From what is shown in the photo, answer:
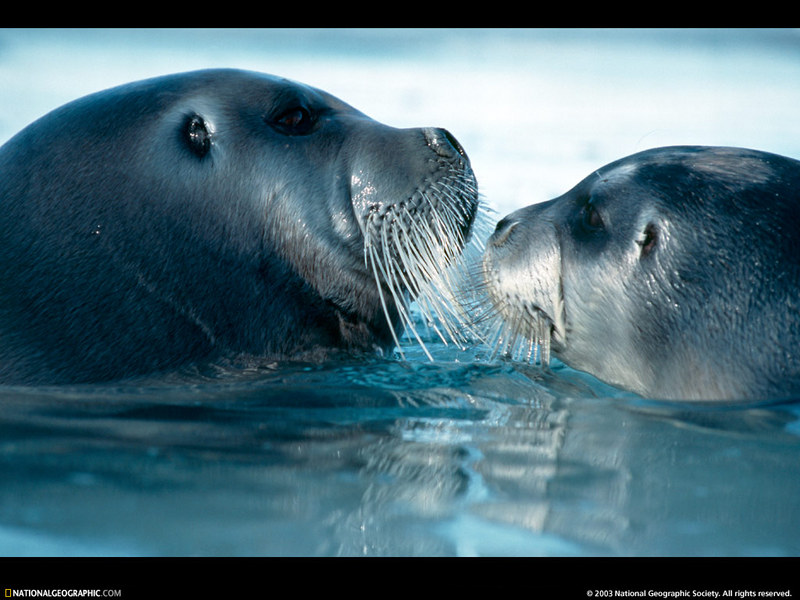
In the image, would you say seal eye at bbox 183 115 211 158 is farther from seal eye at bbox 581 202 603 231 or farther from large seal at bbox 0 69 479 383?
seal eye at bbox 581 202 603 231

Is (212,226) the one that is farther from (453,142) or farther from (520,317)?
(520,317)

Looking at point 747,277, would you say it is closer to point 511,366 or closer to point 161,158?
point 511,366

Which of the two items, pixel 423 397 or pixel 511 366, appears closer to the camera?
pixel 423 397

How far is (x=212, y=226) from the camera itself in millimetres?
3873

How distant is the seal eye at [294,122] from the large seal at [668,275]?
100 centimetres

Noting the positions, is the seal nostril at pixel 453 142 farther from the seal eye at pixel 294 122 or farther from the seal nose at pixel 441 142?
the seal eye at pixel 294 122

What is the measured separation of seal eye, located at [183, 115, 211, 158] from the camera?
3945mm

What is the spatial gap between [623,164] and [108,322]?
226 centimetres

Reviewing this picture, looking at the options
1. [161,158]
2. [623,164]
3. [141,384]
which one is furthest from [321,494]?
[623,164]

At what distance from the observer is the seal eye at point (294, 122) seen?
4.07 metres

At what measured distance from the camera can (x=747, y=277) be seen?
3500mm

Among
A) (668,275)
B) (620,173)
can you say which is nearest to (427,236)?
(620,173)

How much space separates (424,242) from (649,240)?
935 millimetres
